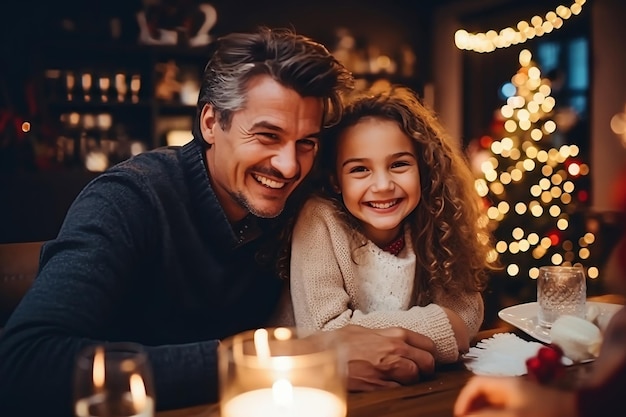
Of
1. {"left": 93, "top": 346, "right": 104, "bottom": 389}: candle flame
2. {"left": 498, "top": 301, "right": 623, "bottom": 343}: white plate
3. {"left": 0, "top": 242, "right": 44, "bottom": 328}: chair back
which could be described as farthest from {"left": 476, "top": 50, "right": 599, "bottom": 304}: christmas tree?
{"left": 93, "top": 346, "right": 104, "bottom": 389}: candle flame

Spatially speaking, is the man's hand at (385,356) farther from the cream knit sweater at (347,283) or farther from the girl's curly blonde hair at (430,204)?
the girl's curly blonde hair at (430,204)

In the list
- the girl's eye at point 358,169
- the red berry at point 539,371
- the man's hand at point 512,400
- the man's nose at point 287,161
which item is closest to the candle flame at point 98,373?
the man's hand at point 512,400

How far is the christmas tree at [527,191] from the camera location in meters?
4.07

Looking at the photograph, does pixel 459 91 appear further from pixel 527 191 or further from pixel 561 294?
pixel 561 294

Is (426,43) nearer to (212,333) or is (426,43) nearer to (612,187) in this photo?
(212,333)

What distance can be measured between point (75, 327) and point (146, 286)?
0.36m

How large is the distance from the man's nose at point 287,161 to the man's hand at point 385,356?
1.34 feet

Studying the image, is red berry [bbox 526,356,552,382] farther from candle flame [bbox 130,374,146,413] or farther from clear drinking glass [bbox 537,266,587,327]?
clear drinking glass [bbox 537,266,587,327]

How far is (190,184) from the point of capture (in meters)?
1.51

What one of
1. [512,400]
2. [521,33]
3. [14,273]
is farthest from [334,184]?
[521,33]

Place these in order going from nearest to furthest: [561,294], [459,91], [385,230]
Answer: [561,294] < [385,230] < [459,91]

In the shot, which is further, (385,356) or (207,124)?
(207,124)

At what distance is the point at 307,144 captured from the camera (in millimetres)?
1504

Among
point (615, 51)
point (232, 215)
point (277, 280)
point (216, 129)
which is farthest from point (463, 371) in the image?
point (615, 51)
